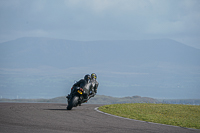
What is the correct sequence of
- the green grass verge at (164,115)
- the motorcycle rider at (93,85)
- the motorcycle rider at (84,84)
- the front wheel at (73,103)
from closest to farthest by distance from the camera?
the green grass verge at (164,115), the front wheel at (73,103), the motorcycle rider at (84,84), the motorcycle rider at (93,85)

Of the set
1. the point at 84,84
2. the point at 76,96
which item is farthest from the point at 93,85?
the point at 76,96

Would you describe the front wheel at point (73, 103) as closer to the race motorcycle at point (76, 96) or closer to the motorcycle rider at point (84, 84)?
the race motorcycle at point (76, 96)

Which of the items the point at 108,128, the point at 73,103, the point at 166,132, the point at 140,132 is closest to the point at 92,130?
the point at 108,128

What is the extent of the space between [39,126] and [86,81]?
1134cm

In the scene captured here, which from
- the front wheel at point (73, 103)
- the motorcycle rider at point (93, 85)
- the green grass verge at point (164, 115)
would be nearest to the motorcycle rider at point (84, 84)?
the motorcycle rider at point (93, 85)

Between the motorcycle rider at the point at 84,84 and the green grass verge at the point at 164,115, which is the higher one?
the motorcycle rider at the point at 84,84

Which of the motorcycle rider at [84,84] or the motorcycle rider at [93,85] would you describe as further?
the motorcycle rider at [93,85]

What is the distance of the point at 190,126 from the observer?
587 inches

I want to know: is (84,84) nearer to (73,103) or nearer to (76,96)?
(76,96)

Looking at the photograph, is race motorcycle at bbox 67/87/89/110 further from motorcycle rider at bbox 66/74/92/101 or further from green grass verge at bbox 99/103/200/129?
green grass verge at bbox 99/103/200/129

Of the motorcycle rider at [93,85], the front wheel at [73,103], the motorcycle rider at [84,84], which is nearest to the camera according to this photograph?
the front wheel at [73,103]

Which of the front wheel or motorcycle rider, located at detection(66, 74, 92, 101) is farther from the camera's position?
motorcycle rider, located at detection(66, 74, 92, 101)

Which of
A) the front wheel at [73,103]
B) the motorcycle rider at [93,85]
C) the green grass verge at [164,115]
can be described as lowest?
the green grass verge at [164,115]

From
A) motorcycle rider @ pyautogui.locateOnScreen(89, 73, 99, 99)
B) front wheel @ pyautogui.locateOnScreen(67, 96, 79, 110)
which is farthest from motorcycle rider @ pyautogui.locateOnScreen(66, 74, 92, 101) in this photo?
front wheel @ pyautogui.locateOnScreen(67, 96, 79, 110)
